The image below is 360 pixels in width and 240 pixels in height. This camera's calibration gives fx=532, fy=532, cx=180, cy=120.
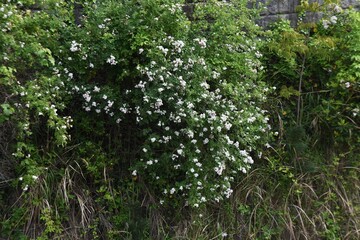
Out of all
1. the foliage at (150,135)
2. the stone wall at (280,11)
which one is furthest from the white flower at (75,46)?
the stone wall at (280,11)

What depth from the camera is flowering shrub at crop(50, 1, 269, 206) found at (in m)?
4.30

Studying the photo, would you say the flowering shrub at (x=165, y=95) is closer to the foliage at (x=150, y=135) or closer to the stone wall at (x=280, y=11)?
the foliage at (x=150, y=135)

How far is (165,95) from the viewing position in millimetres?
4254

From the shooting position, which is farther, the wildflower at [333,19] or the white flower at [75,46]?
the wildflower at [333,19]

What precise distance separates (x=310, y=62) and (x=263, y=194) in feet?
5.30

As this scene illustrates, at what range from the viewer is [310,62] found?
18.6ft

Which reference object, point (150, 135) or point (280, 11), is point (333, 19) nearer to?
point (280, 11)

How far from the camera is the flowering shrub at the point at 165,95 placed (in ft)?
14.1

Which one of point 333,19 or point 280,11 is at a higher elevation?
Answer: point 333,19

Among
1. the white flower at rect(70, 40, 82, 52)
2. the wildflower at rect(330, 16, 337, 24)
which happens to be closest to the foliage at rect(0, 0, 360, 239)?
the white flower at rect(70, 40, 82, 52)

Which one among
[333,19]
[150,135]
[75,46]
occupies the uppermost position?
[75,46]

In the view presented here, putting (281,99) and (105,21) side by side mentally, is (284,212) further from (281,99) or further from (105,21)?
(105,21)

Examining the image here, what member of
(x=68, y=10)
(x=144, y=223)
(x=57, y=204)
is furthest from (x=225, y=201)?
(x=68, y=10)

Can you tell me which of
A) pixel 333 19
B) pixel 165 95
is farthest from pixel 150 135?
pixel 333 19
